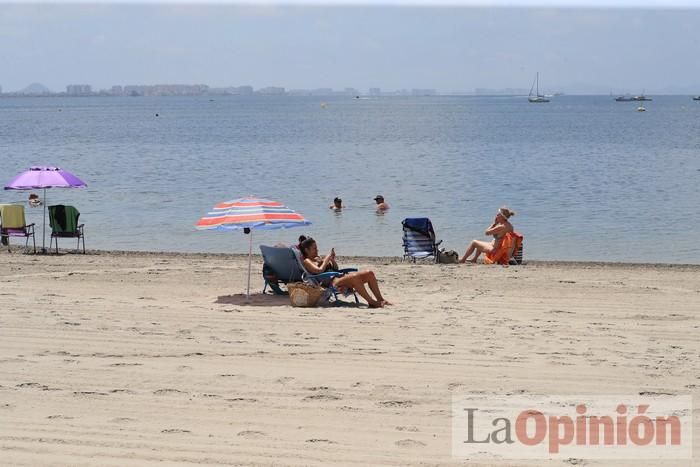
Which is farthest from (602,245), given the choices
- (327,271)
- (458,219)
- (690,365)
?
(690,365)

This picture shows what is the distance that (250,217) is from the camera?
36.2 ft

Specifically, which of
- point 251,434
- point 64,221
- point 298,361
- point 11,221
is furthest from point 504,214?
point 251,434

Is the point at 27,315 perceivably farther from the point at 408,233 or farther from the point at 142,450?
the point at 408,233

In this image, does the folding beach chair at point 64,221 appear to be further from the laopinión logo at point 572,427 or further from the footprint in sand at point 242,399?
the laopinión logo at point 572,427

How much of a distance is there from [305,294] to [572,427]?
486 cm

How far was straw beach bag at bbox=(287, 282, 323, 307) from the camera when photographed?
1085cm

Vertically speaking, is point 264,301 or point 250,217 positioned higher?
point 250,217

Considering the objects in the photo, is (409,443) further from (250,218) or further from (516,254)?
(516,254)

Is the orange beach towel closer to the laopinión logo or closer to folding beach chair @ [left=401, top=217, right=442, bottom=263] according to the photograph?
folding beach chair @ [left=401, top=217, right=442, bottom=263]

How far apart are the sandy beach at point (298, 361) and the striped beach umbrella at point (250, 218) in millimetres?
886

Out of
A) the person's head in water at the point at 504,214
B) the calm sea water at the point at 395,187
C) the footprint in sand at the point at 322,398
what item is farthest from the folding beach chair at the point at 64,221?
the footprint in sand at the point at 322,398

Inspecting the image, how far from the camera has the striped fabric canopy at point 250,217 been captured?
1095cm

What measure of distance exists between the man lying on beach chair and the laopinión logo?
13.8 ft

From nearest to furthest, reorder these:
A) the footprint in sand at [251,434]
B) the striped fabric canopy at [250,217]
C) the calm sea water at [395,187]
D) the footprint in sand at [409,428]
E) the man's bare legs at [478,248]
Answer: the footprint in sand at [251,434]
the footprint in sand at [409,428]
the striped fabric canopy at [250,217]
the man's bare legs at [478,248]
the calm sea water at [395,187]
